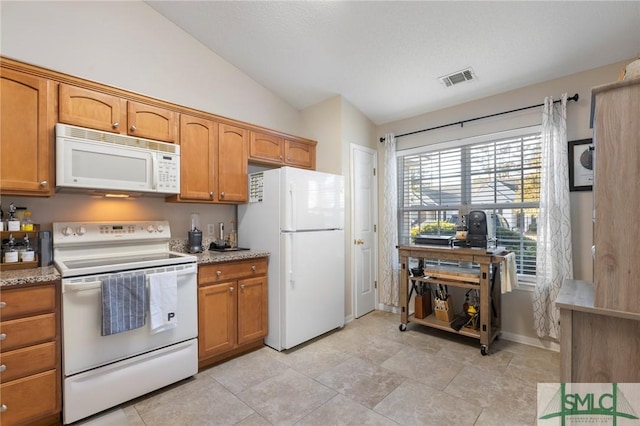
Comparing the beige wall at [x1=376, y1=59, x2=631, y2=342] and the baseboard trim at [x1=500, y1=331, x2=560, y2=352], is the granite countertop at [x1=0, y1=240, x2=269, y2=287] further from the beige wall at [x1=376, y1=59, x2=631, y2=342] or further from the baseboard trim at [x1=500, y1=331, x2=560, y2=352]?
the baseboard trim at [x1=500, y1=331, x2=560, y2=352]

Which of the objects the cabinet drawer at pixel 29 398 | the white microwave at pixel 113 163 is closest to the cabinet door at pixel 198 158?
the white microwave at pixel 113 163

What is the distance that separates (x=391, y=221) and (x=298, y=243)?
146 cm

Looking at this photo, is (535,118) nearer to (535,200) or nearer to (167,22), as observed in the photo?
(535,200)

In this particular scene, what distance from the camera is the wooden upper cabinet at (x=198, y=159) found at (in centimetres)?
259

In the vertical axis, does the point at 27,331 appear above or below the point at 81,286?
below

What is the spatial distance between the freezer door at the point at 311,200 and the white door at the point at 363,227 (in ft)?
1.51

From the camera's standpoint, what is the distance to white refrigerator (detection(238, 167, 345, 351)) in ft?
9.10

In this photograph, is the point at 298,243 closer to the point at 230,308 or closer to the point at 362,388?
the point at 230,308

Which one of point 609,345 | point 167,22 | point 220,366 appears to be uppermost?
point 167,22

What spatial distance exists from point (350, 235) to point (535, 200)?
6.29ft

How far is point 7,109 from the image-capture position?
1.83 meters

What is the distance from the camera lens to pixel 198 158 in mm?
2682

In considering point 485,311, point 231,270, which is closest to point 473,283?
point 485,311

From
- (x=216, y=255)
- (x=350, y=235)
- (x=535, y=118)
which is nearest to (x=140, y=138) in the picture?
(x=216, y=255)
